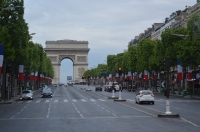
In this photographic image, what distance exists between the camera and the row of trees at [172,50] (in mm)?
59031

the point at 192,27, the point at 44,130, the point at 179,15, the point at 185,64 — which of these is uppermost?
the point at 179,15

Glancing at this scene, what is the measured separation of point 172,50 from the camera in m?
73.2

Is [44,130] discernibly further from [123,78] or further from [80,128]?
[123,78]

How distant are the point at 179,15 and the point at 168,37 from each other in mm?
41194

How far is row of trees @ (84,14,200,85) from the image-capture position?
5903 centimetres

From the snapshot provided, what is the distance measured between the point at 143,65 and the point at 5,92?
42050mm

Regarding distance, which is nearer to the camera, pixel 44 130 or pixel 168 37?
pixel 44 130

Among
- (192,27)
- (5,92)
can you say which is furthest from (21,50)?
(192,27)

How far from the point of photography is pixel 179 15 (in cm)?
11275

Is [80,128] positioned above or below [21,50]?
below

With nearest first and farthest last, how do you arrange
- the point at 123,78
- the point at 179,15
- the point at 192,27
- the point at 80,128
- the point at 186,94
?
the point at 80,128 < the point at 192,27 < the point at 186,94 < the point at 179,15 < the point at 123,78

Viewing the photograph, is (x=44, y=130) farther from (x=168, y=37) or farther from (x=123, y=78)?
(x=123, y=78)

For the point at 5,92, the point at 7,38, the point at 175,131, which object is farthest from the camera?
the point at 5,92

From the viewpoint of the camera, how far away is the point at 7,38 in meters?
49.3
